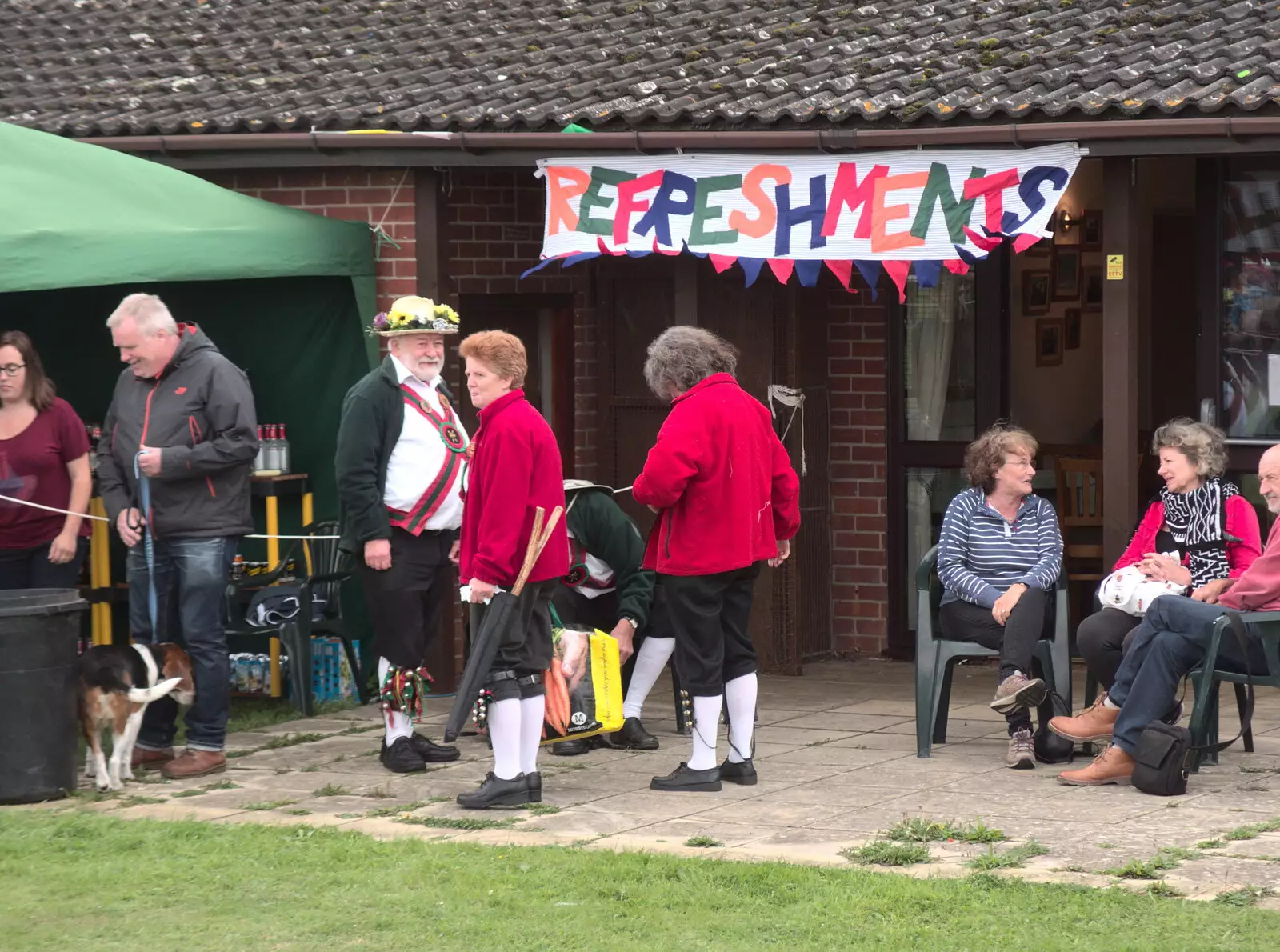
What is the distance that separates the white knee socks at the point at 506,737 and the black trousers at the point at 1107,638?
2305 millimetres

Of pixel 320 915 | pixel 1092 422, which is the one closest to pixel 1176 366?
pixel 1092 422

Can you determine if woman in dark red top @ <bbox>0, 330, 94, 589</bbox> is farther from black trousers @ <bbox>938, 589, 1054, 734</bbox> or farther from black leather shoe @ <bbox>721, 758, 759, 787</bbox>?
black trousers @ <bbox>938, 589, 1054, 734</bbox>

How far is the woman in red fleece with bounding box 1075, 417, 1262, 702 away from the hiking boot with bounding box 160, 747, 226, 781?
346 centimetres

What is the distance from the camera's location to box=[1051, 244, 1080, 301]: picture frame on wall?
1156cm

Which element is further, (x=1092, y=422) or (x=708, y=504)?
(x=1092, y=422)

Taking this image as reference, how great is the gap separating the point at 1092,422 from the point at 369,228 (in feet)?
13.8

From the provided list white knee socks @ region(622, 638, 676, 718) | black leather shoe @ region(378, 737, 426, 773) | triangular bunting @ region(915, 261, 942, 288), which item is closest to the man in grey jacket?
black leather shoe @ region(378, 737, 426, 773)

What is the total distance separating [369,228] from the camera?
1040 cm

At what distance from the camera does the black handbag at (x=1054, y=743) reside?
8.25 metres

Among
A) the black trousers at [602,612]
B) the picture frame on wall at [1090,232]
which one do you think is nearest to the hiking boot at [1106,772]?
the black trousers at [602,612]

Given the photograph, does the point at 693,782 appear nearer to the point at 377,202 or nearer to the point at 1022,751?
the point at 1022,751

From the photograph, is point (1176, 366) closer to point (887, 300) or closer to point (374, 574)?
point (887, 300)

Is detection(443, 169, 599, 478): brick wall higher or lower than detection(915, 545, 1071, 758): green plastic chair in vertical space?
higher

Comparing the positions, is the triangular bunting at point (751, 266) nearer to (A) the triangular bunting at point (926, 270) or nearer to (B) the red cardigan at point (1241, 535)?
(A) the triangular bunting at point (926, 270)
